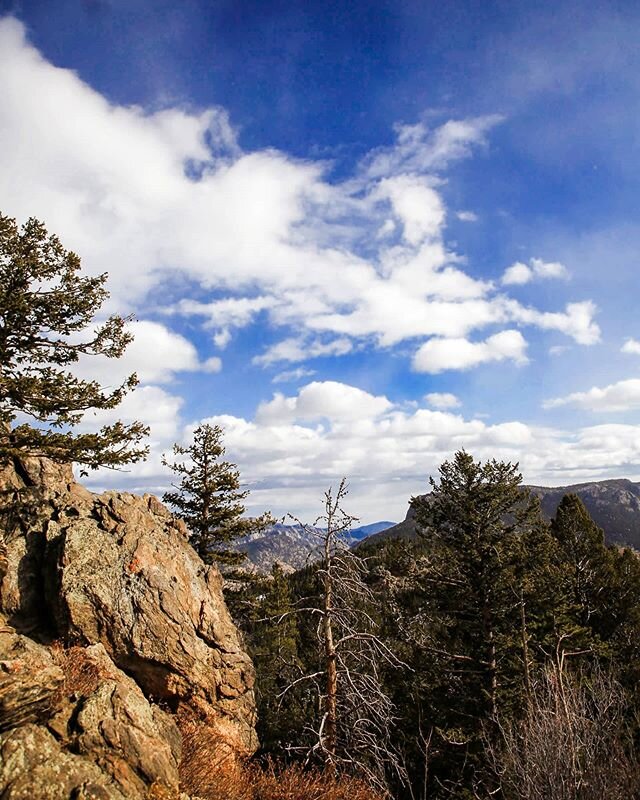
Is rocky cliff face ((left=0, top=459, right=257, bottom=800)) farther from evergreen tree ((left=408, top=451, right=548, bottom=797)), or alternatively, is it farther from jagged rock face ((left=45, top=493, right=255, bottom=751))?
evergreen tree ((left=408, top=451, right=548, bottom=797))

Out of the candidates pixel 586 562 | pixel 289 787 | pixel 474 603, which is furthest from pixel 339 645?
pixel 586 562

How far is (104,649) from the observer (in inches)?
470

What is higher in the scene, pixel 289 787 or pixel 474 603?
pixel 474 603

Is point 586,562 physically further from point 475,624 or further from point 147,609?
point 147,609

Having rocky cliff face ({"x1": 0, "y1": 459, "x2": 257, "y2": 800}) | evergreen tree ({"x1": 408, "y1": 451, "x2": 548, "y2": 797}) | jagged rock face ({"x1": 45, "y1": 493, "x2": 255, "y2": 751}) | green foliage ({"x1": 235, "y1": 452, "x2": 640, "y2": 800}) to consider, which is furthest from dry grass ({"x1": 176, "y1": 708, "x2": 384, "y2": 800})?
evergreen tree ({"x1": 408, "y1": 451, "x2": 548, "y2": 797})

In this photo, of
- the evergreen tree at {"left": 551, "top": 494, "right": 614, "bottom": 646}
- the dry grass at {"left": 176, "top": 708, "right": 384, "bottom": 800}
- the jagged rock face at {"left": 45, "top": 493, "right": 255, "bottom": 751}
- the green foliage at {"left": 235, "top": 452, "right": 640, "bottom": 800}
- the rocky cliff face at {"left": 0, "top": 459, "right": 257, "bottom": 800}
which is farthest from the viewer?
the evergreen tree at {"left": 551, "top": 494, "right": 614, "bottom": 646}

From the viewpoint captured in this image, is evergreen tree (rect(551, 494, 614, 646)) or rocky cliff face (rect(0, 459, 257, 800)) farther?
evergreen tree (rect(551, 494, 614, 646))

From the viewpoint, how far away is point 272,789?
11180 millimetres

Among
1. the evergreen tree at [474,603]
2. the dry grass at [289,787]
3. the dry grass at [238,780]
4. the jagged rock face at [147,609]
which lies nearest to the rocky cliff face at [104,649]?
the jagged rock face at [147,609]

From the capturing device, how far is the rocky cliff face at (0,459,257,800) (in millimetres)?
8289

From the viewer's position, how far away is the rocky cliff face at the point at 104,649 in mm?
8289

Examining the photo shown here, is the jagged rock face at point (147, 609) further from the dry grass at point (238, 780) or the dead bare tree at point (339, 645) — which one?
the dead bare tree at point (339, 645)

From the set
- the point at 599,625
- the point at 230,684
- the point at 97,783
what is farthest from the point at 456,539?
the point at 599,625

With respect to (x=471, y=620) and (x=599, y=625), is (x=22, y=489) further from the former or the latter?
(x=599, y=625)
